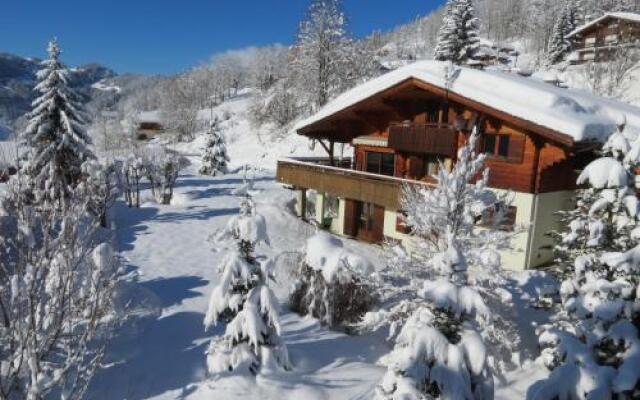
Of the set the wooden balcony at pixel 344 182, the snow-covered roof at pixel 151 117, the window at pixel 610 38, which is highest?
the window at pixel 610 38

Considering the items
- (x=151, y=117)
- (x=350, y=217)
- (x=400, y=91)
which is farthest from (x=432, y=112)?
(x=151, y=117)

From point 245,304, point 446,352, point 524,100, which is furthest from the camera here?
point 524,100

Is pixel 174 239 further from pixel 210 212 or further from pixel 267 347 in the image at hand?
pixel 267 347

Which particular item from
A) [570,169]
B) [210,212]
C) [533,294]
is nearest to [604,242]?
[533,294]

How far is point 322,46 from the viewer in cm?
4447

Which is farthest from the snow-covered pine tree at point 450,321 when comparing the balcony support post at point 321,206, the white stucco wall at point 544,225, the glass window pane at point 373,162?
the balcony support post at point 321,206

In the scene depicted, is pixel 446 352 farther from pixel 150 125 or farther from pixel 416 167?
pixel 150 125

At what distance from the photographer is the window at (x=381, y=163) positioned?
22.3 metres

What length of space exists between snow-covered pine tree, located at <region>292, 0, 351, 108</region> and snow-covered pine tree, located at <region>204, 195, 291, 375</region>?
38.5 metres

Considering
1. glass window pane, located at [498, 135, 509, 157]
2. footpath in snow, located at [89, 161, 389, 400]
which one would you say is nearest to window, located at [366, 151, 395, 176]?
footpath in snow, located at [89, 161, 389, 400]

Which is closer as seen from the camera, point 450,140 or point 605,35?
point 450,140

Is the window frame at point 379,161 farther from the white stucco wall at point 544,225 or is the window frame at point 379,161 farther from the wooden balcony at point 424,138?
the white stucco wall at point 544,225

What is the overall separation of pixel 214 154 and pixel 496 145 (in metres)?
32.4

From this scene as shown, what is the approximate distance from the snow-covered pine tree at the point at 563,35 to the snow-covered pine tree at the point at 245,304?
71.1 meters
